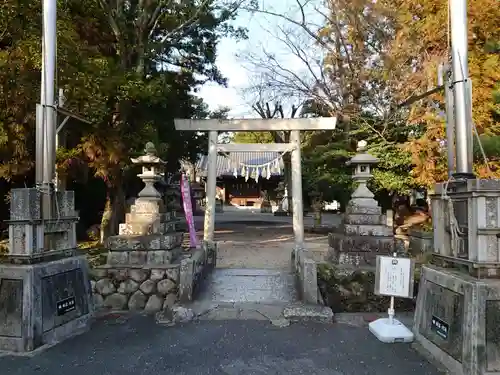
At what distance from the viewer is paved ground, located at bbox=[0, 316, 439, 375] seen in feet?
13.7

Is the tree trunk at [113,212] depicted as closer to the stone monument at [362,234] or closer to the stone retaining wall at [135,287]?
the stone retaining wall at [135,287]

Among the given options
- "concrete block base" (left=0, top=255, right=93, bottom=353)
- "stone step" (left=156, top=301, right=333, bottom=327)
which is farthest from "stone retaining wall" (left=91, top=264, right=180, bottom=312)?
"concrete block base" (left=0, top=255, right=93, bottom=353)

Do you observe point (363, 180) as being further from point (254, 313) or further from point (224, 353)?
point (224, 353)

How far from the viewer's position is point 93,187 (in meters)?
16.6

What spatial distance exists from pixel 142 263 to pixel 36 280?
9.05ft

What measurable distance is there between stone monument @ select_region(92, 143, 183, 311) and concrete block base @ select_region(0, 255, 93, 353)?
75.1 inches

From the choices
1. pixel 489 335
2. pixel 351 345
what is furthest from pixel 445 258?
pixel 351 345

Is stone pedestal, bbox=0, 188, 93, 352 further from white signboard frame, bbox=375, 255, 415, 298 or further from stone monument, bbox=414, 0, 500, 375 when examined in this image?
Answer: stone monument, bbox=414, 0, 500, 375

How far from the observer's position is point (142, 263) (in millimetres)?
7297

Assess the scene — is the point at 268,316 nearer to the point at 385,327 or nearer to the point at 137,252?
the point at 385,327

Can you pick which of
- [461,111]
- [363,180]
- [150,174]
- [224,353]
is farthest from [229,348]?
[363,180]

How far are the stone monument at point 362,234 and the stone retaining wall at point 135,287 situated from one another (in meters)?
3.34

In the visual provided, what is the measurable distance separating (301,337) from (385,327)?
113 centimetres

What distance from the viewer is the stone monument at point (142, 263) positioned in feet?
23.2
